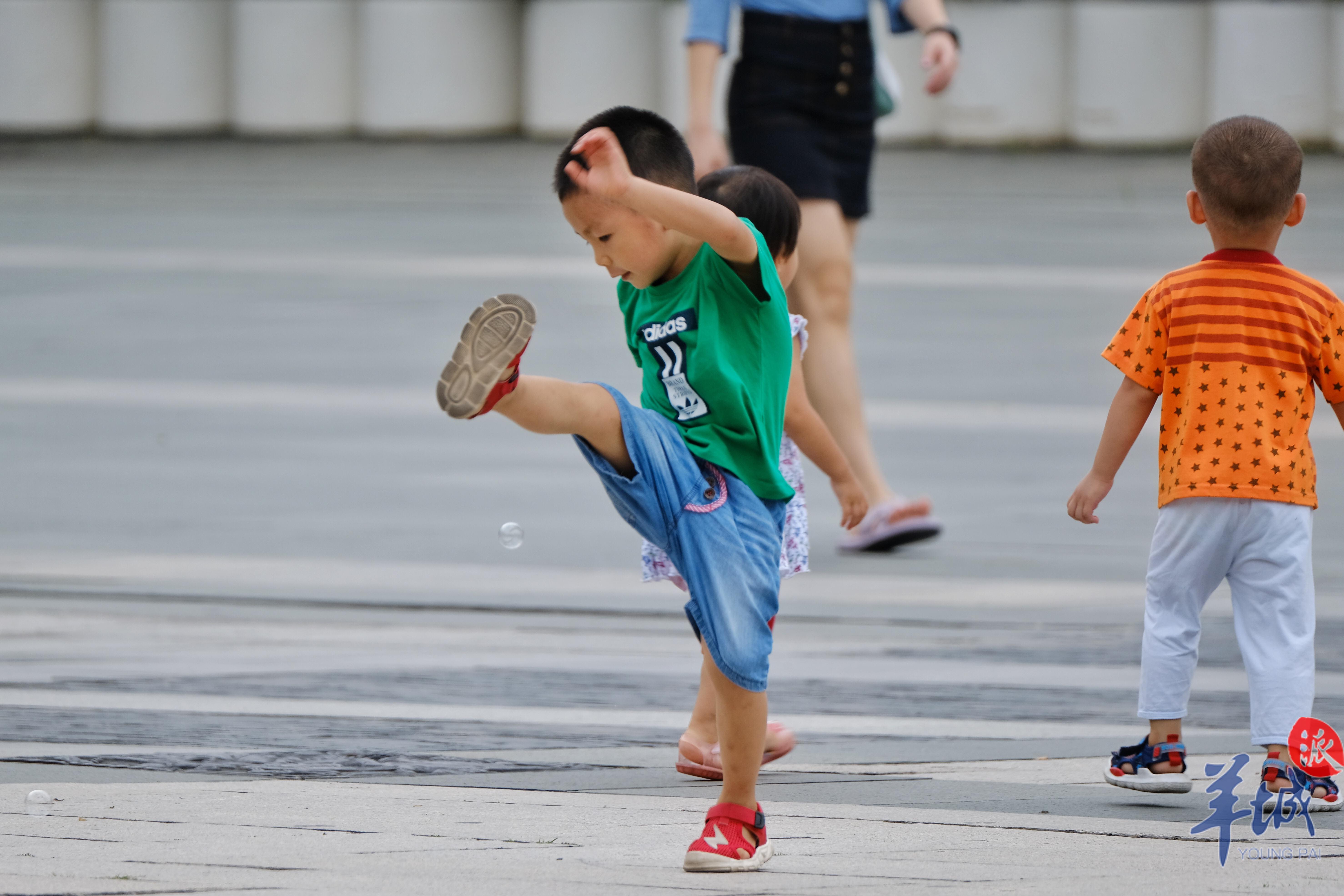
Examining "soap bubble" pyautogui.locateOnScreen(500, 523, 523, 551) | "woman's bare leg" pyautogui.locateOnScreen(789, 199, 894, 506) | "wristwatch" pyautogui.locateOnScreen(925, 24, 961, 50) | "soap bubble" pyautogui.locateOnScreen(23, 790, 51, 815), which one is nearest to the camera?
"soap bubble" pyautogui.locateOnScreen(23, 790, 51, 815)

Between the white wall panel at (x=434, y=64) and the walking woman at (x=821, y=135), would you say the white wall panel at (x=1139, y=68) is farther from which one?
the walking woman at (x=821, y=135)

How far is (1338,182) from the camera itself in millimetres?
12453

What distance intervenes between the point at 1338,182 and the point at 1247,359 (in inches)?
396

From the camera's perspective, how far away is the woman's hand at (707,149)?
5.53 meters

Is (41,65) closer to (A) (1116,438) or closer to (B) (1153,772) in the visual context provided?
(A) (1116,438)

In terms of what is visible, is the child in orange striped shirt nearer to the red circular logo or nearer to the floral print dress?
the red circular logo

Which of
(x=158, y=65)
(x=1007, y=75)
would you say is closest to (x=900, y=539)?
(x=1007, y=75)

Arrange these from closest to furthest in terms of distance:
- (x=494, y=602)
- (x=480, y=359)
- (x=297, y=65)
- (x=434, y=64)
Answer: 1. (x=480, y=359)
2. (x=494, y=602)
3. (x=434, y=64)
4. (x=297, y=65)

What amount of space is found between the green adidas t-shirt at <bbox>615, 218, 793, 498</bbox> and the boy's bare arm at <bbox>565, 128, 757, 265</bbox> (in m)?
0.13

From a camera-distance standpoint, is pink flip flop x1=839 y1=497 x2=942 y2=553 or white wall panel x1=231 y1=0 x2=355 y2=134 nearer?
pink flip flop x1=839 y1=497 x2=942 y2=553

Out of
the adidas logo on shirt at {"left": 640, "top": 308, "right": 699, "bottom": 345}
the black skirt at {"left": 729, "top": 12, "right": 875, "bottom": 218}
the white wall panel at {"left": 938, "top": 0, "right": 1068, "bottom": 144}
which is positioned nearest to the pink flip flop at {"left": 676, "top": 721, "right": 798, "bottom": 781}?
the adidas logo on shirt at {"left": 640, "top": 308, "right": 699, "bottom": 345}

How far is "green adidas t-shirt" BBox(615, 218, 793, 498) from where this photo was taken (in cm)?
283

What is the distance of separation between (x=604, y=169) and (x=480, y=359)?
12.4 inches

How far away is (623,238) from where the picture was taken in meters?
2.80
